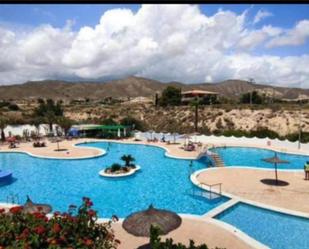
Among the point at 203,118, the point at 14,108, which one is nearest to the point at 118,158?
the point at 203,118

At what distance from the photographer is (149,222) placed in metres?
8.20

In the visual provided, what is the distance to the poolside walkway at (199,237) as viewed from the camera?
31.6 ft

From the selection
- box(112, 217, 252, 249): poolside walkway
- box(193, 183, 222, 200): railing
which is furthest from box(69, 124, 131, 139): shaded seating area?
box(112, 217, 252, 249): poolside walkway

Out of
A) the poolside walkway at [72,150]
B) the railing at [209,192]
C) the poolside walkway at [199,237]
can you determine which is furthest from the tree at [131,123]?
the poolside walkway at [199,237]

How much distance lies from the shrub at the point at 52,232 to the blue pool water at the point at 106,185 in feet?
27.3

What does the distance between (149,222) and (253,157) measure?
66.9 feet

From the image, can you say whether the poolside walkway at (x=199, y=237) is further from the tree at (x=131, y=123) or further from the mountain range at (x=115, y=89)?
the mountain range at (x=115, y=89)

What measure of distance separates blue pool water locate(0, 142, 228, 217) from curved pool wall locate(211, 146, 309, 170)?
3.15m

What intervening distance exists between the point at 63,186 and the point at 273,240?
1277cm

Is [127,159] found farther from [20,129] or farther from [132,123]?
[20,129]

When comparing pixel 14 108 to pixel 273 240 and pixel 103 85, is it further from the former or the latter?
pixel 103 85

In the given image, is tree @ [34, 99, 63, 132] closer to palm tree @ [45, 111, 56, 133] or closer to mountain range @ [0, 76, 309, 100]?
palm tree @ [45, 111, 56, 133]

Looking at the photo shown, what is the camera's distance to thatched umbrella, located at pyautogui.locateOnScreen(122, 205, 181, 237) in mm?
8070

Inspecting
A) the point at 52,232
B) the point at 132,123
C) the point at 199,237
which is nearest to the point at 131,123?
the point at 132,123
